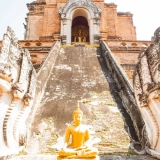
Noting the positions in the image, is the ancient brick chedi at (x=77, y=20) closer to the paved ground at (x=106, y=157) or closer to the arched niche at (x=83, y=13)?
the arched niche at (x=83, y=13)

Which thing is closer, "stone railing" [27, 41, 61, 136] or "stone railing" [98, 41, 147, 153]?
"stone railing" [98, 41, 147, 153]

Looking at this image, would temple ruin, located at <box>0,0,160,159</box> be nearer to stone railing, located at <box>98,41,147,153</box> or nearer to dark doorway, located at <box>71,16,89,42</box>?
stone railing, located at <box>98,41,147,153</box>

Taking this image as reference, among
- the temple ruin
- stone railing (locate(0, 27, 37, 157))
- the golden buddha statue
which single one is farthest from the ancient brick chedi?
the golden buddha statue

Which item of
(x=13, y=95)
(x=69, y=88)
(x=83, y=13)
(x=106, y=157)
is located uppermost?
(x=83, y=13)

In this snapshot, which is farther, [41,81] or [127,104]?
[41,81]

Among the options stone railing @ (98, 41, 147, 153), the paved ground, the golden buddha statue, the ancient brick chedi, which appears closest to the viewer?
the golden buddha statue

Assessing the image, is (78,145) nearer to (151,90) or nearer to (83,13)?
(151,90)

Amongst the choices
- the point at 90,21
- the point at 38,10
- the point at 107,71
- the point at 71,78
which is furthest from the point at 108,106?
the point at 38,10

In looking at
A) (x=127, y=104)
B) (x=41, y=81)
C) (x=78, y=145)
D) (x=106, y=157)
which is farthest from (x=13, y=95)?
(x=127, y=104)

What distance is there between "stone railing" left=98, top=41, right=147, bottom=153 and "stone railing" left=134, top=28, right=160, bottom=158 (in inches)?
13.6

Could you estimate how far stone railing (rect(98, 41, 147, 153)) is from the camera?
457 centimetres

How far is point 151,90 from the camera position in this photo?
3.94m

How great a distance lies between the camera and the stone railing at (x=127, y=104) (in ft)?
15.0

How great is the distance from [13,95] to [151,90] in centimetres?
271
